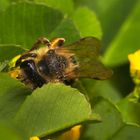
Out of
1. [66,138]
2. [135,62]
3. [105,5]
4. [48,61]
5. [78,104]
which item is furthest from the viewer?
[105,5]

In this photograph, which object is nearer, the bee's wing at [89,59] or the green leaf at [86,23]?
the bee's wing at [89,59]

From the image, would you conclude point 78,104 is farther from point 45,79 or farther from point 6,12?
point 6,12

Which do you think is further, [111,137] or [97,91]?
[97,91]

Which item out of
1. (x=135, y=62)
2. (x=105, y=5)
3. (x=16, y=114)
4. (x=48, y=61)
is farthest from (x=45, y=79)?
(x=105, y=5)

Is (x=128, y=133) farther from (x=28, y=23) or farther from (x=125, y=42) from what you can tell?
(x=125, y=42)

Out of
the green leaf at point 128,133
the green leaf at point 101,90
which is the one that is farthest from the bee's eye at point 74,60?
the green leaf at point 128,133

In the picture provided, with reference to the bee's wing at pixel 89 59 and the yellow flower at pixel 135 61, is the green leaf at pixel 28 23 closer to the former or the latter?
the bee's wing at pixel 89 59
